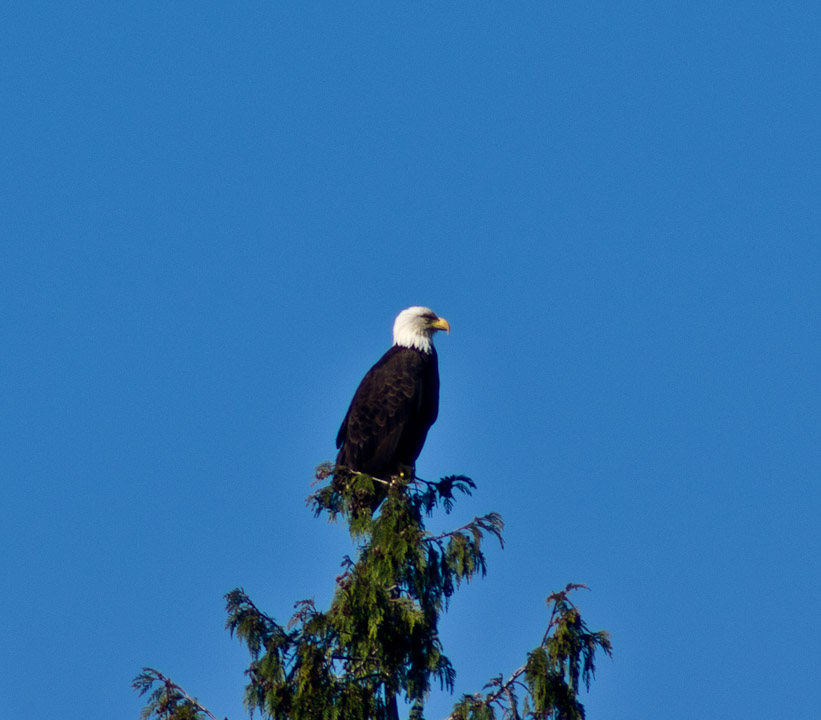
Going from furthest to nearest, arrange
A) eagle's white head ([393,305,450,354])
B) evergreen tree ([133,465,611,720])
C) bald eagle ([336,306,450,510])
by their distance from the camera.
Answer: eagle's white head ([393,305,450,354]), bald eagle ([336,306,450,510]), evergreen tree ([133,465,611,720])

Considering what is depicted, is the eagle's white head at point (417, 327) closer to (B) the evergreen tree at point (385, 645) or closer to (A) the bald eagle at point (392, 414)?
(A) the bald eagle at point (392, 414)

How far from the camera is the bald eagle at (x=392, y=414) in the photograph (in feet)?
34.9

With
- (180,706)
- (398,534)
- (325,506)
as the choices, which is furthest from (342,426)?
(180,706)

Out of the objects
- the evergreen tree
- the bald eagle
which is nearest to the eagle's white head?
the bald eagle

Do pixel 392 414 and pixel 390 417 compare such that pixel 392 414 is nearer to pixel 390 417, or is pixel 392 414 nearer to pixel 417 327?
pixel 390 417

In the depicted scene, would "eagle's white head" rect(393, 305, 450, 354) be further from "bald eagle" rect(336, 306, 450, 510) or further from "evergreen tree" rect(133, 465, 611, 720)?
"evergreen tree" rect(133, 465, 611, 720)

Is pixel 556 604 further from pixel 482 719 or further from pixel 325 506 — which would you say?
pixel 325 506

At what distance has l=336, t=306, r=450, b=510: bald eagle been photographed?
10.6 metres

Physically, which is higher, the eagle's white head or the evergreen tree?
the eagle's white head

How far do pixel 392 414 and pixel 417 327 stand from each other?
1061 millimetres

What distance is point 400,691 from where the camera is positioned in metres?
7.77

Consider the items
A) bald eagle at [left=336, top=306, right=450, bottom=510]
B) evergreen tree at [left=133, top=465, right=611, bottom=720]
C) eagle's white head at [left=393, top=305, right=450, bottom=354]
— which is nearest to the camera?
evergreen tree at [left=133, top=465, right=611, bottom=720]

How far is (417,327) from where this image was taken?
11.4 metres

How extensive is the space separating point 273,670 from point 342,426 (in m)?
3.52
